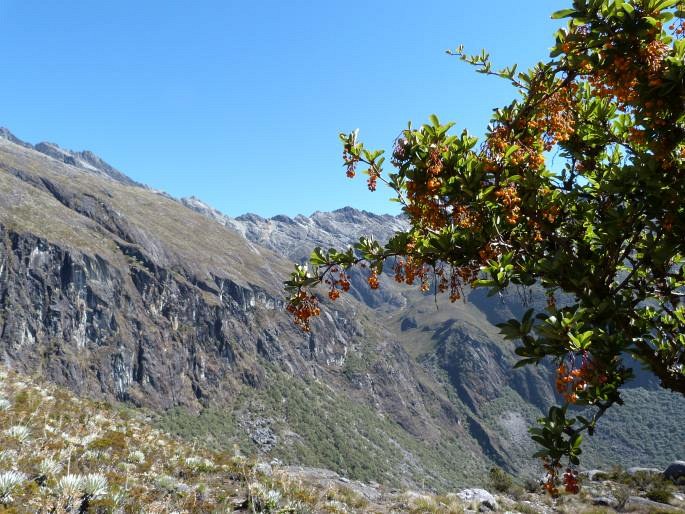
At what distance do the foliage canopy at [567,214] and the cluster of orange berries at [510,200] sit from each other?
0.01 meters

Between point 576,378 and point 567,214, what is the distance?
2144mm

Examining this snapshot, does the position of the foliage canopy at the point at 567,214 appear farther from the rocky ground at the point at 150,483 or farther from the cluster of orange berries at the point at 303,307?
the rocky ground at the point at 150,483

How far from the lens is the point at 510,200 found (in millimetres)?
3971

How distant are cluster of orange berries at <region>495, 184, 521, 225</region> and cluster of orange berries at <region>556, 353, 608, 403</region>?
133 cm

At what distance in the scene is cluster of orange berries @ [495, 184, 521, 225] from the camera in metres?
3.96

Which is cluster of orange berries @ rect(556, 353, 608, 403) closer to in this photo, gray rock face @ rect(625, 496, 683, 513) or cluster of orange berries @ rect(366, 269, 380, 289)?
cluster of orange berries @ rect(366, 269, 380, 289)

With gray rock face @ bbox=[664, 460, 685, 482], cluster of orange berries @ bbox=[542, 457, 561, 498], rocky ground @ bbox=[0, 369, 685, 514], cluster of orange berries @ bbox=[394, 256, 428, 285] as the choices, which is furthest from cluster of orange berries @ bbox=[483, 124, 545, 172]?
gray rock face @ bbox=[664, 460, 685, 482]

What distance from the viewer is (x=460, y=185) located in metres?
4.15

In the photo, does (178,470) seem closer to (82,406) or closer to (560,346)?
(82,406)

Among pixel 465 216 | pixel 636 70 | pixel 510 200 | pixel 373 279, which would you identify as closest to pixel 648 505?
pixel 373 279

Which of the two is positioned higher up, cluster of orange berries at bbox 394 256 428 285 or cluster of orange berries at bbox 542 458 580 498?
cluster of orange berries at bbox 394 256 428 285

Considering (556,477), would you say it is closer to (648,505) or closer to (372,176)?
(372,176)

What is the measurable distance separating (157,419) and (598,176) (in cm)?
17072

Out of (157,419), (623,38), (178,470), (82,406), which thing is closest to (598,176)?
(623,38)
